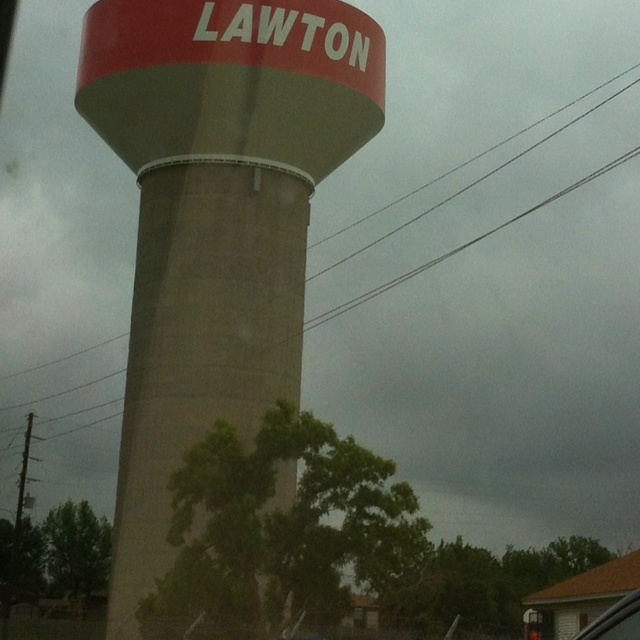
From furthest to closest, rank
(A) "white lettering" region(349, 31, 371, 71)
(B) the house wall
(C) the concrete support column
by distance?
(A) "white lettering" region(349, 31, 371, 71) → (C) the concrete support column → (B) the house wall

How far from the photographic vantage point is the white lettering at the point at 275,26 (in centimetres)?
2975

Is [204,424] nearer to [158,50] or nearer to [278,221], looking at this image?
[278,221]

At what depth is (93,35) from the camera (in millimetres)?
30766

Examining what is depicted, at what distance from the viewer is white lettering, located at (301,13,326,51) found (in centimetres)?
3008

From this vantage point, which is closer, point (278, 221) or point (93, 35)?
point (93, 35)

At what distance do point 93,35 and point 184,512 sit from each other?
12.2m

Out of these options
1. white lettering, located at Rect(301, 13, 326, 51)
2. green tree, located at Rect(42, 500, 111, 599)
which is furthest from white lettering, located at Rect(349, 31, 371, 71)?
green tree, located at Rect(42, 500, 111, 599)

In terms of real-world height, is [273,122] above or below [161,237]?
above

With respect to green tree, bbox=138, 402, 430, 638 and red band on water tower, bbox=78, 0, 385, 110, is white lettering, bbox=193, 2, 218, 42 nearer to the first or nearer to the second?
red band on water tower, bbox=78, 0, 385, 110

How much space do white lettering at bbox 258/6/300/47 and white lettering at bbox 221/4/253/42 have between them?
0.26 m

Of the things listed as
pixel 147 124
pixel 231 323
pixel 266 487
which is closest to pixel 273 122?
pixel 147 124

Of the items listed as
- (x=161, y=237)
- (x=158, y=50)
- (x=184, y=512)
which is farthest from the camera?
(x=161, y=237)

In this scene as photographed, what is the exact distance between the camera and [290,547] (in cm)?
2545

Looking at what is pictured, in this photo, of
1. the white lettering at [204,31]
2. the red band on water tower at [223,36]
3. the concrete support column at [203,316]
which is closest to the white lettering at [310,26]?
the red band on water tower at [223,36]
